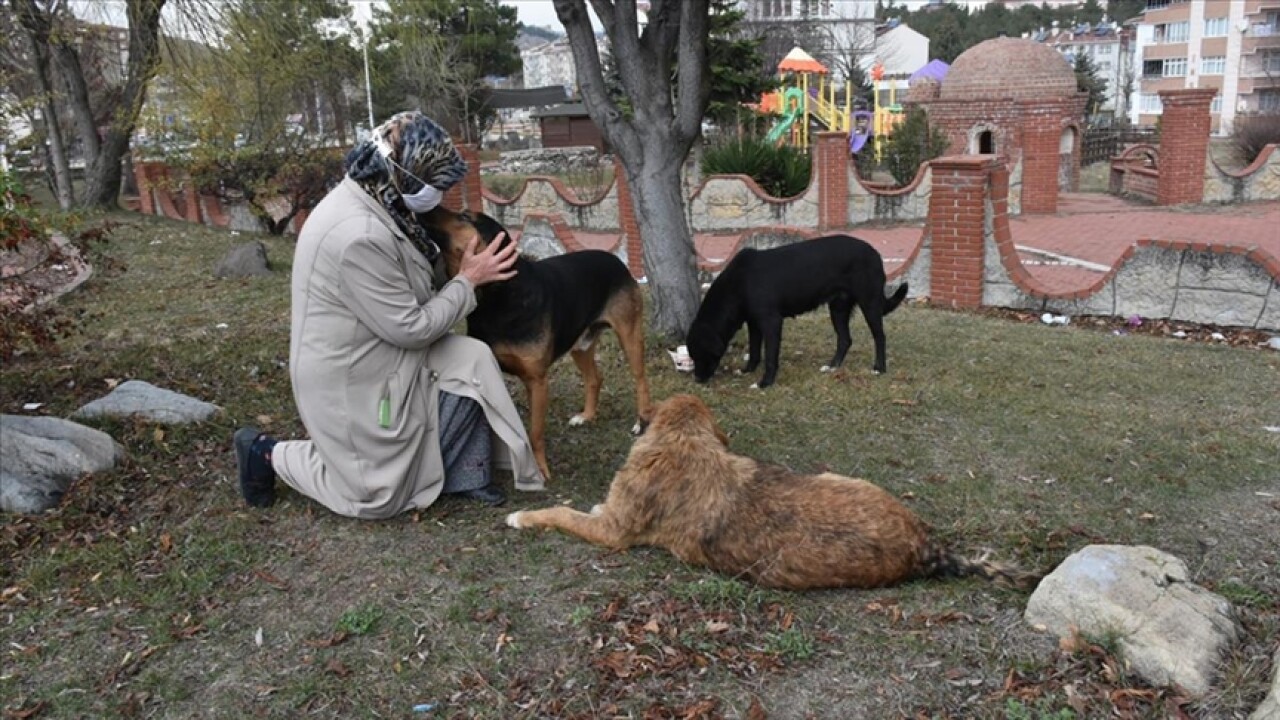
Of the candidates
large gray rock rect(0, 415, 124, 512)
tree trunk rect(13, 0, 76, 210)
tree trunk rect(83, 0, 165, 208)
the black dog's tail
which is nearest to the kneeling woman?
large gray rock rect(0, 415, 124, 512)

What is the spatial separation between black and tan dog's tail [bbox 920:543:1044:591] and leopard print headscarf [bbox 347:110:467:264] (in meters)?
2.45

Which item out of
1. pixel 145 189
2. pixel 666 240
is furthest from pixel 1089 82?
pixel 666 240

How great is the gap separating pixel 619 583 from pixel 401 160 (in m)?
1.88

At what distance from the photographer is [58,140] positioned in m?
21.0

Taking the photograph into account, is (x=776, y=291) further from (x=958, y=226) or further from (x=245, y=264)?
(x=245, y=264)

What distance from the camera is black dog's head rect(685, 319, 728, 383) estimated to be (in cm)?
712

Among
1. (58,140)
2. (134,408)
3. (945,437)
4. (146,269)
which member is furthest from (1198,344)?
(58,140)

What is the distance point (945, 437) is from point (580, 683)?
3.26 meters

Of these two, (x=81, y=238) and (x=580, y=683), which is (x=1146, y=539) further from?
(x=81, y=238)

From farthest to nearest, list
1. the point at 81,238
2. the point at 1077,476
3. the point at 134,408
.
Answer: the point at 81,238
the point at 134,408
the point at 1077,476

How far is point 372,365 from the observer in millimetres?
4285

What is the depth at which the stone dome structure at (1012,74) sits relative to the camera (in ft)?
77.9

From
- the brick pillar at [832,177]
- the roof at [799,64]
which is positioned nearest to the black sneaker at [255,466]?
the brick pillar at [832,177]

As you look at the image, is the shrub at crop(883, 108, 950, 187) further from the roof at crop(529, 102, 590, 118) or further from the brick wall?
the roof at crop(529, 102, 590, 118)
